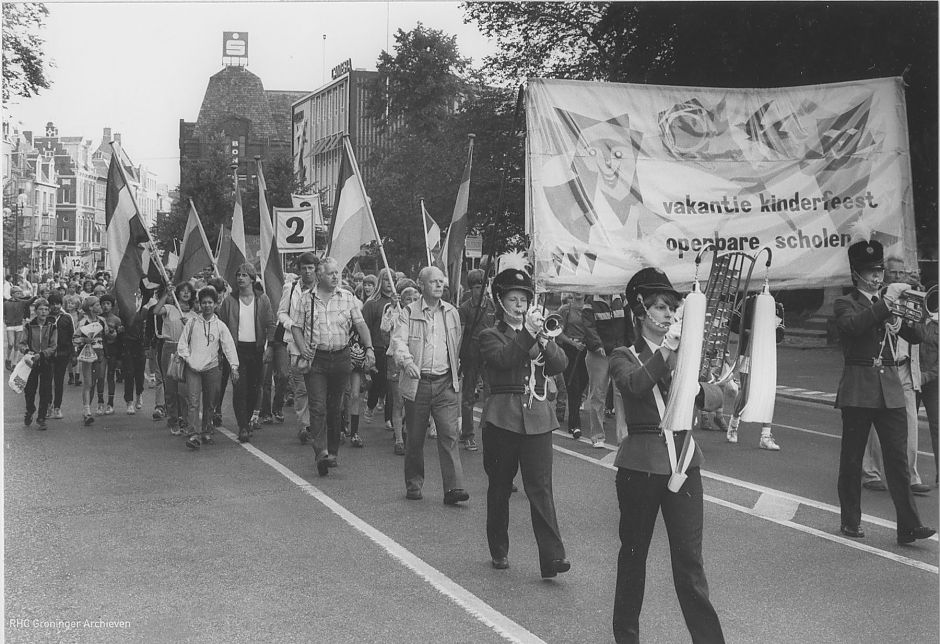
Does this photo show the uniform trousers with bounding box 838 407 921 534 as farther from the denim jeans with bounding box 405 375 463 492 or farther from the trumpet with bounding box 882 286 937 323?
the denim jeans with bounding box 405 375 463 492

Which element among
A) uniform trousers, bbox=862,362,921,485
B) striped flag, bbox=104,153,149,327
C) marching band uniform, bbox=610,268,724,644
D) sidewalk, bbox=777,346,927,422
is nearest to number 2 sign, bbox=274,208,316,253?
striped flag, bbox=104,153,149,327

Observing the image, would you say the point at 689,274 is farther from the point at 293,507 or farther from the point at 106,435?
the point at 106,435

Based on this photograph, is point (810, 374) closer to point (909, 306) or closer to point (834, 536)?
point (834, 536)

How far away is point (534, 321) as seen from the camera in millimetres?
6117

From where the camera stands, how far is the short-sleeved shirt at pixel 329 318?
10.5m

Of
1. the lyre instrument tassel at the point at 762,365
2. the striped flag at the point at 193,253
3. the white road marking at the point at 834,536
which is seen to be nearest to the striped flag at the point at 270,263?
the striped flag at the point at 193,253

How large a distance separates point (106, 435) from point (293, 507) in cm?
549

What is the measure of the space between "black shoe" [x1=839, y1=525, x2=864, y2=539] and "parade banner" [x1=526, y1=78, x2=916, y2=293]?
67.7 inches

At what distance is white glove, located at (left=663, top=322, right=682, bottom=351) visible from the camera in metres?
4.70

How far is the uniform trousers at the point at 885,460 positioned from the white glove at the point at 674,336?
3.49 meters

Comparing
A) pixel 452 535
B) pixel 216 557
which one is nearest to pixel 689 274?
pixel 452 535

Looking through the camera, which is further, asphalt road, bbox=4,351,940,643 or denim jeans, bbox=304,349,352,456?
denim jeans, bbox=304,349,352,456

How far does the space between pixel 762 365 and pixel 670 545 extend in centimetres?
99

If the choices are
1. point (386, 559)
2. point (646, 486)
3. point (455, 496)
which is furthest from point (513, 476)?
point (455, 496)
